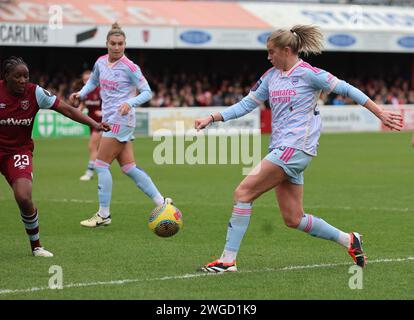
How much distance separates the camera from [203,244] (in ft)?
35.9

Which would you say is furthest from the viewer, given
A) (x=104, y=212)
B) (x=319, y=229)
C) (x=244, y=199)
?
(x=104, y=212)

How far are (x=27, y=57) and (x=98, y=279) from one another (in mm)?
33266

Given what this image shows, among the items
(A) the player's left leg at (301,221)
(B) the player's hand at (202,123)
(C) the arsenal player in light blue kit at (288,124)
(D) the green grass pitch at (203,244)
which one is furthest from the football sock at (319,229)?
(B) the player's hand at (202,123)

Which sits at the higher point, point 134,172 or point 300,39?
point 300,39

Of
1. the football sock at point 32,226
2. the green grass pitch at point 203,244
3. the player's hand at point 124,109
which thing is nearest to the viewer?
the green grass pitch at point 203,244

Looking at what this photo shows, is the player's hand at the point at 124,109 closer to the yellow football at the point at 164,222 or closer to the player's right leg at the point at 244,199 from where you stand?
the yellow football at the point at 164,222

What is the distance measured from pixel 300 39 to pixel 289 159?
1116 millimetres

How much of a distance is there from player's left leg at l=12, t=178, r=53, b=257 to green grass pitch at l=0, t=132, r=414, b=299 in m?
0.17

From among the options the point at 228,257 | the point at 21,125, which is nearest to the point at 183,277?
the point at 228,257

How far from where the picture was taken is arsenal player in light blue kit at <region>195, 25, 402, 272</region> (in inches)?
351

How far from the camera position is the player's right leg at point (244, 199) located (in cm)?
890

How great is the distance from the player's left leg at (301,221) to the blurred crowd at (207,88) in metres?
22.4

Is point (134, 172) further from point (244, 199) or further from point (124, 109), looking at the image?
point (244, 199)

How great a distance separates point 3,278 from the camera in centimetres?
866
